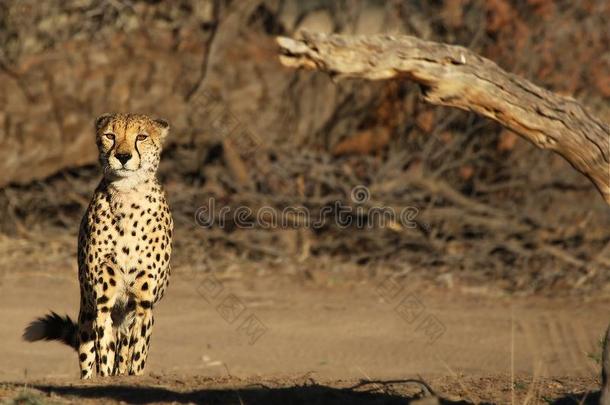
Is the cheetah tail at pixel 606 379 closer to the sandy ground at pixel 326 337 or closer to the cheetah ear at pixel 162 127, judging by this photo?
the sandy ground at pixel 326 337

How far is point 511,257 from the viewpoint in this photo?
805cm

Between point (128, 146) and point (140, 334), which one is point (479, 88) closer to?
point (128, 146)

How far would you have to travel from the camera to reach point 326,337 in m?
6.39

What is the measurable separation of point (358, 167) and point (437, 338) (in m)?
2.50

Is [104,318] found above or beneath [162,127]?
beneath

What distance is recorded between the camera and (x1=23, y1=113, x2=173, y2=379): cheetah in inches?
170

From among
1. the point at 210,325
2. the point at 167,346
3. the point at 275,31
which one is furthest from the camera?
the point at 275,31

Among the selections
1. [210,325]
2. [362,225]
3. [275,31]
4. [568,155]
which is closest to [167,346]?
[210,325]

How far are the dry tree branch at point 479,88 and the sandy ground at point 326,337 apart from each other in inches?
36.6

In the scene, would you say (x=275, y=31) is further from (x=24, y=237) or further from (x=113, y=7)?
(x=24, y=237)

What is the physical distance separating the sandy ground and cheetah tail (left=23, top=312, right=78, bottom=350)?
0.62ft

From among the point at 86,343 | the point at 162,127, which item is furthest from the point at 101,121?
the point at 86,343

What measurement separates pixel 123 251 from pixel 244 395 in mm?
884

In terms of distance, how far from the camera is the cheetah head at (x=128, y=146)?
4.21 meters
